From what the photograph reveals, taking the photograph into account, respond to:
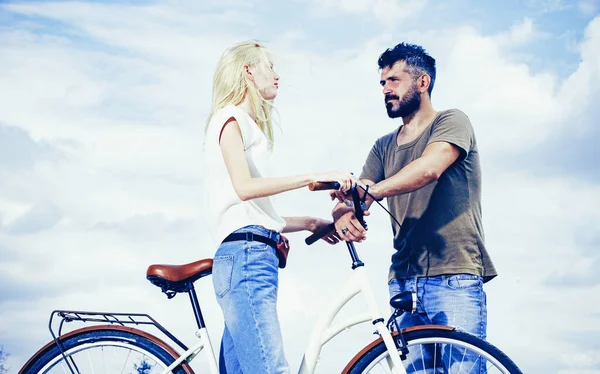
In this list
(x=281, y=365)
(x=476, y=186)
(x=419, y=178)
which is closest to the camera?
(x=281, y=365)

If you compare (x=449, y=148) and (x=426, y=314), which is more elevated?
(x=449, y=148)

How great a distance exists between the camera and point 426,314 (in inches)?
145

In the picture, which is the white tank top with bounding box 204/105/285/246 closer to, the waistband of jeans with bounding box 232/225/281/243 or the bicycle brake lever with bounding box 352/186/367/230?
the waistband of jeans with bounding box 232/225/281/243

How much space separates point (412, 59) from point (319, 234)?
1.28 meters

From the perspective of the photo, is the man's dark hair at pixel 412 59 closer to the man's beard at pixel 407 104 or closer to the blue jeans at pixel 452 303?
the man's beard at pixel 407 104

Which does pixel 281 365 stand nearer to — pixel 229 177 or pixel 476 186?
pixel 229 177

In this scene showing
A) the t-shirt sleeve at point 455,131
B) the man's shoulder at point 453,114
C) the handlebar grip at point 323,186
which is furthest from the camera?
the man's shoulder at point 453,114

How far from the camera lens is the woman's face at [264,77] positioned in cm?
329

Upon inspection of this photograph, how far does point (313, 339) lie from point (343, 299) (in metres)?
0.22

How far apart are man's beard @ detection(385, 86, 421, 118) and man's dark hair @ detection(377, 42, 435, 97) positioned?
103 millimetres

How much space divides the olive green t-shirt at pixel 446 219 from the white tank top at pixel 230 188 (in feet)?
3.05

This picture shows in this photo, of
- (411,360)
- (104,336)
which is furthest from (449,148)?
(104,336)

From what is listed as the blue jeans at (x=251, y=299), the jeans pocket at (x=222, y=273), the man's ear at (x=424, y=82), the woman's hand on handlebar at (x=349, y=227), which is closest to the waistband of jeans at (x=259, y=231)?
the blue jeans at (x=251, y=299)

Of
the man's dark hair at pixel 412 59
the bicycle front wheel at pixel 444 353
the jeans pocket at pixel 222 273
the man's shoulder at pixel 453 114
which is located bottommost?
the bicycle front wheel at pixel 444 353
